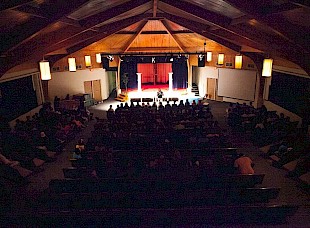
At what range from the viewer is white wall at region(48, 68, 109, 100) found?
18594 millimetres

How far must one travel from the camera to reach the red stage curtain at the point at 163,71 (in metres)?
26.5

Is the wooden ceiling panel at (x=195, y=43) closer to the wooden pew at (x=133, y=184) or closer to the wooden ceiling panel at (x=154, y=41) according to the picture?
the wooden ceiling panel at (x=154, y=41)

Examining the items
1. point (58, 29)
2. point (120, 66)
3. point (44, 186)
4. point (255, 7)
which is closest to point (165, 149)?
point (44, 186)

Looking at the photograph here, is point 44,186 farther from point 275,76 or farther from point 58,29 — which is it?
point 275,76

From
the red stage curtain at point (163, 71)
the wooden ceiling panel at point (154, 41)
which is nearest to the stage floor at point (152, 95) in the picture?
the red stage curtain at point (163, 71)

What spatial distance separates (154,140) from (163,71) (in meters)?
17.3

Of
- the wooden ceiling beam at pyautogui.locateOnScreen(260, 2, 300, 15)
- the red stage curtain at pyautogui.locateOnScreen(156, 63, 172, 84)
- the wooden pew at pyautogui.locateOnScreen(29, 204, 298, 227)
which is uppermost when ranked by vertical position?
the wooden ceiling beam at pyautogui.locateOnScreen(260, 2, 300, 15)

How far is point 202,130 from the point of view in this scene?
11.4m

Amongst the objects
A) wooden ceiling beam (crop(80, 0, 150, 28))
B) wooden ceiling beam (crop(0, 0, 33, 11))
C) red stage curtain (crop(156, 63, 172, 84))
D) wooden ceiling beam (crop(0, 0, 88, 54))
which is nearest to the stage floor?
red stage curtain (crop(156, 63, 172, 84))

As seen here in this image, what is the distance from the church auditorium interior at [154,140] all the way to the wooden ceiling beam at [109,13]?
41 mm

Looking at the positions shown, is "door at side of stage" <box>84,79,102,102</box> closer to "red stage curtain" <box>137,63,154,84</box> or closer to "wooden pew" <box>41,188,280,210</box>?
"red stage curtain" <box>137,63,154,84</box>

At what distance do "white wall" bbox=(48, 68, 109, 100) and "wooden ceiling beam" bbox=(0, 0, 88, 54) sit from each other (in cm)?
1172

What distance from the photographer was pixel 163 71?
87.5 feet

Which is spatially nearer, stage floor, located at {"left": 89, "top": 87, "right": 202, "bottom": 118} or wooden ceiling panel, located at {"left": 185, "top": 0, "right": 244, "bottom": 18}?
wooden ceiling panel, located at {"left": 185, "top": 0, "right": 244, "bottom": 18}
